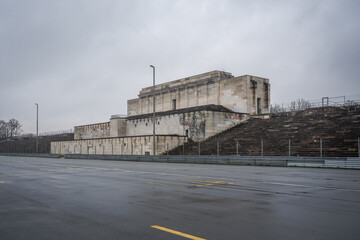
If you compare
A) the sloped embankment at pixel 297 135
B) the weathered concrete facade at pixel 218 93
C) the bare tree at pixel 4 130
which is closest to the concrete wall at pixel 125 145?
the sloped embankment at pixel 297 135

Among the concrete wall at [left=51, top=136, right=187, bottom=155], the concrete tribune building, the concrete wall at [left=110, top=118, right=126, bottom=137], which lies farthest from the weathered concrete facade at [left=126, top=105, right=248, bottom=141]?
the concrete wall at [left=110, top=118, right=126, bottom=137]

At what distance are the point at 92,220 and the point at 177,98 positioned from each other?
5991cm

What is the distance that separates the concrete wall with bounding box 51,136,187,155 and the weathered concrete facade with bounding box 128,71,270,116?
12.1 m

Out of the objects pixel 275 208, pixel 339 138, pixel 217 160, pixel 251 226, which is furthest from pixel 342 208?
pixel 339 138

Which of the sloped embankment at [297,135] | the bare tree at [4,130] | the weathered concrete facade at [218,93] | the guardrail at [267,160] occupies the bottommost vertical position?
the guardrail at [267,160]

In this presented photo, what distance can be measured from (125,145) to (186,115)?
10.6 m

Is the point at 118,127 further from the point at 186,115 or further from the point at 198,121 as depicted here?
the point at 198,121

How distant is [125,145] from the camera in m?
51.4

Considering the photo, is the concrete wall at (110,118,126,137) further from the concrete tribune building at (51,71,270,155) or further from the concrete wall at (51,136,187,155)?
the concrete wall at (51,136,187,155)

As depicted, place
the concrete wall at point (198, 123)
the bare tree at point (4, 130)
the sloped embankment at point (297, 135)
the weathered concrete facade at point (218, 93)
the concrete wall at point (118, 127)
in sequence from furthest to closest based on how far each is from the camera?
1. the bare tree at point (4, 130)
2. the concrete wall at point (118, 127)
3. the weathered concrete facade at point (218, 93)
4. the concrete wall at point (198, 123)
5. the sloped embankment at point (297, 135)

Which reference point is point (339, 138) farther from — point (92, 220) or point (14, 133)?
point (14, 133)

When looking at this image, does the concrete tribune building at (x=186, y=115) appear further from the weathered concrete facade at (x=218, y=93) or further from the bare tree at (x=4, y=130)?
the bare tree at (x=4, y=130)

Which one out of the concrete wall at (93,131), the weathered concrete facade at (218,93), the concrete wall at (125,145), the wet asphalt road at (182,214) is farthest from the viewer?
the concrete wall at (93,131)

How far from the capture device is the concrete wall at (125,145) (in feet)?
151
